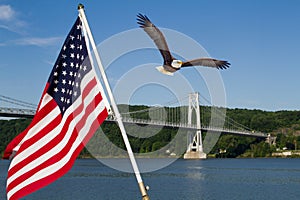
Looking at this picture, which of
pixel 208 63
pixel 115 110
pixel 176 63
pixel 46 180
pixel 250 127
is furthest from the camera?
pixel 250 127

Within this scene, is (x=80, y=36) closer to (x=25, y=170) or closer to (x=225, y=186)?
(x=25, y=170)

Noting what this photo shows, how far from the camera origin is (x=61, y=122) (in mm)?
5125

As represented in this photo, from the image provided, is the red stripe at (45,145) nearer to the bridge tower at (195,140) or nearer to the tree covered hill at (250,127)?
the tree covered hill at (250,127)

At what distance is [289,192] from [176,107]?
199 feet

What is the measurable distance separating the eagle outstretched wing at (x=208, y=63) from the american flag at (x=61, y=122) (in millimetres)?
915

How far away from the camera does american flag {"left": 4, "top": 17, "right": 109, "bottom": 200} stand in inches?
197

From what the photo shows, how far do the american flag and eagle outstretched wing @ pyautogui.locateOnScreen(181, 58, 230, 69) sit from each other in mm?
915

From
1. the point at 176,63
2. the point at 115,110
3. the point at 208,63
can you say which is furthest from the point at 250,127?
the point at 115,110

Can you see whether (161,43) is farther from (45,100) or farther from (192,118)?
(192,118)

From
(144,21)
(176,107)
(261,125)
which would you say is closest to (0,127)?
(176,107)

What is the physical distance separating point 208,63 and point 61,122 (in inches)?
63.3

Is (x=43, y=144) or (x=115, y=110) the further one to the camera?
(x=43, y=144)

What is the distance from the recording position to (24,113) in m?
53.8

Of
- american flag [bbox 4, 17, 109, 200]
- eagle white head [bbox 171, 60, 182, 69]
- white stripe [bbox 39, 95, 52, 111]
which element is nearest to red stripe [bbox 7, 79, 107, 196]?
american flag [bbox 4, 17, 109, 200]
